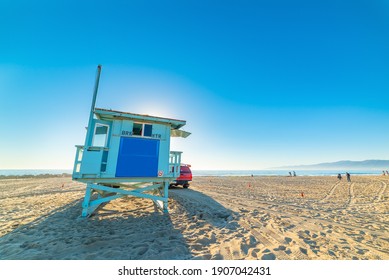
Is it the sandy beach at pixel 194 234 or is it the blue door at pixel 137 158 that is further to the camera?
the blue door at pixel 137 158

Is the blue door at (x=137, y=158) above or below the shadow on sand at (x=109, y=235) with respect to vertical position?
above

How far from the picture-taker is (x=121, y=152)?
26.5 feet

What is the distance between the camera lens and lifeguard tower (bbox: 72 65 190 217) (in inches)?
300

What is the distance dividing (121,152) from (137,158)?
0.81 m

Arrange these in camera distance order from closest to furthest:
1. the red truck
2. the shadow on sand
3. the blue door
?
the shadow on sand < the blue door < the red truck

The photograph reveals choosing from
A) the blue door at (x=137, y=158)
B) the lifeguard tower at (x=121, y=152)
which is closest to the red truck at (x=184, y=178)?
the lifeguard tower at (x=121, y=152)

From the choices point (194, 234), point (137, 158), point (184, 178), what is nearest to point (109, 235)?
point (194, 234)

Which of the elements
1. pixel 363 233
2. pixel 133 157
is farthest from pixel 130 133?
pixel 363 233

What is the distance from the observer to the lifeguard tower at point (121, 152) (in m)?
7.61

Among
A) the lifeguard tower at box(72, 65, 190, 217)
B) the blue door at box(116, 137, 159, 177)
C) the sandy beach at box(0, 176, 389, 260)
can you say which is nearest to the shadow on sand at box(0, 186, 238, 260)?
the sandy beach at box(0, 176, 389, 260)

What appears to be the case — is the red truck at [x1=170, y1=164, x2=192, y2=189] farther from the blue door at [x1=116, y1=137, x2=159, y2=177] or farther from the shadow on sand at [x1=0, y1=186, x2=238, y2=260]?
the blue door at [x1=116, y1=137, x2=159, y2=177]

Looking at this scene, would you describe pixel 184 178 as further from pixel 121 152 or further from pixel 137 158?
pixel 121 152

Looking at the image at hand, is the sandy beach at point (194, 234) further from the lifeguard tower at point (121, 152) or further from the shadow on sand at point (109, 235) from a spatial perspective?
the lifeguard tower at point (121, 152)

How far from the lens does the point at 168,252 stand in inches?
174
